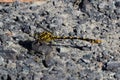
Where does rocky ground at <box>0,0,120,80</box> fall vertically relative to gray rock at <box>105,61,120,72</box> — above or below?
above

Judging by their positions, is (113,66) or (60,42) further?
(60,42)

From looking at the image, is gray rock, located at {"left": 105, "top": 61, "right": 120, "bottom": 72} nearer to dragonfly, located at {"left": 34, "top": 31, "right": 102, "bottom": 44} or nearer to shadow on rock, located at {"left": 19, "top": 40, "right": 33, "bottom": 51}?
dragonfly, located at {"left": 34, "top": 31, "right": 102, "bottom": 44}

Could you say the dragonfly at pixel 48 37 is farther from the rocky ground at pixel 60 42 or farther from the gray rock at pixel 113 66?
the gray rock at pixel 113 66

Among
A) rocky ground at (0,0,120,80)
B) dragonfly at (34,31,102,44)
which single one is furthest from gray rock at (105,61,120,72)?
dragonfly at (34,31,102,44)

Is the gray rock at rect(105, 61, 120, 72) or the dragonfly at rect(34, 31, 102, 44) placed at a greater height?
the dragonfly at rect(34, 31, 102, 44)

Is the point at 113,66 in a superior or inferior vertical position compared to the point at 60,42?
inferior

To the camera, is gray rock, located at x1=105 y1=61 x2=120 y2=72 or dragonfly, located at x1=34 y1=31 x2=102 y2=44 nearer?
gray rock, located at x1=105 y1=61 x2=120 y2=72

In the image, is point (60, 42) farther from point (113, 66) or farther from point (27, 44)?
point (113, 66)

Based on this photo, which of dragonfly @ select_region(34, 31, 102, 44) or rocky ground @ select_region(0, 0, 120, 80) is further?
dragonfly @ select_region(34, 31, 102, 44)

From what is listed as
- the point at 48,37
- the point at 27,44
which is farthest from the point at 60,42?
the point at 27,44

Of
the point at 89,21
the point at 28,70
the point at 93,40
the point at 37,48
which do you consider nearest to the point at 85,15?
the point at 89,21
